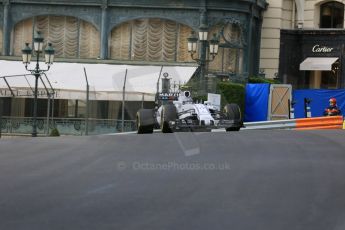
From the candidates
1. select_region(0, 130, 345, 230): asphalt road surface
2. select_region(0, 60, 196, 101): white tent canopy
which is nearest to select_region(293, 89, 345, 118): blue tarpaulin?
select_region(0, 60, 196, 101): white tent canopy

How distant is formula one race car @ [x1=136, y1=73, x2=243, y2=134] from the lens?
19750mm

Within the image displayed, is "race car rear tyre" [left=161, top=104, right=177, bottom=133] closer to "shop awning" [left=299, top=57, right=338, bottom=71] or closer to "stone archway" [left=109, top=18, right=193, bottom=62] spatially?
"stone archway" [left=109, top=18, right=193, bottom=62]

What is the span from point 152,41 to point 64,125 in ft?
20.8

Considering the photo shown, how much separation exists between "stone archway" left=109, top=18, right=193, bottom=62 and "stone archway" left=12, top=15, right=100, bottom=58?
0.93 m

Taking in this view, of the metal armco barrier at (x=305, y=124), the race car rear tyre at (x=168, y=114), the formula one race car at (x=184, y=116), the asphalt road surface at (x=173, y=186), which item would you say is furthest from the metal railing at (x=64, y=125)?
the asphalt road surface at (x=173, y=186)

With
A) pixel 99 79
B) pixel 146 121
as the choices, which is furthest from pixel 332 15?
pixel 146 121

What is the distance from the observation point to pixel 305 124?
2550 cm

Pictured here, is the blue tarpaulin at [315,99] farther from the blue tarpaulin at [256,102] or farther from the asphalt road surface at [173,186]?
the asphalt road surface at [173,186]

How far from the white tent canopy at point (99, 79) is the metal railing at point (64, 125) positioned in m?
0.93

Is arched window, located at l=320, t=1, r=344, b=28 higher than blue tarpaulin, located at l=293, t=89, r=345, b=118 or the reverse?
higher

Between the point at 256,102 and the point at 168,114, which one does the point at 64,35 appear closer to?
the point at 256,102

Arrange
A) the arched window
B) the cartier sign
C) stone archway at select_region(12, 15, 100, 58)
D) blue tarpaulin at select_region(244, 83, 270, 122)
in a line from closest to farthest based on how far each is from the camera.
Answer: blue tarpaulin at select_region(244, 83, 270, 122) < stone archway at select_region(12, 15, 100, 58) < the cartier sign < the arched window

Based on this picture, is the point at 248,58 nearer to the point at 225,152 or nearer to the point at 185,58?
the point at 185,58

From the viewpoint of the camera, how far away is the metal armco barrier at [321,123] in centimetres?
2520
